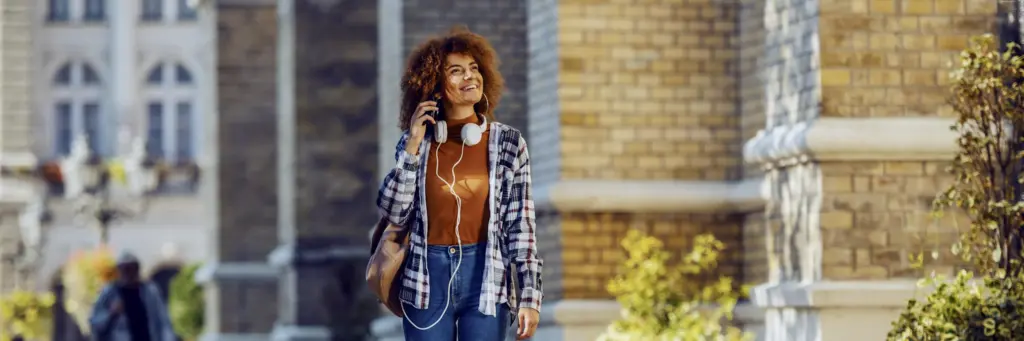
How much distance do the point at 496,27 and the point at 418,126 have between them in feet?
24.8

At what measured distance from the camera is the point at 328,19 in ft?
65.4

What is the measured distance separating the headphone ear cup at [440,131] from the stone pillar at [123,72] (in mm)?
45799

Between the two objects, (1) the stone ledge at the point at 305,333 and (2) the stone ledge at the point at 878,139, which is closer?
(2) the stone ledge at the point at 878,139

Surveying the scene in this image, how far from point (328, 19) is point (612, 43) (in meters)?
8.22

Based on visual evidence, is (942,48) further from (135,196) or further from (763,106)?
(135,196)

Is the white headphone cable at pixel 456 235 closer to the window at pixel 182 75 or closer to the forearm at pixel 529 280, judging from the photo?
the forearm at pixel 529 280

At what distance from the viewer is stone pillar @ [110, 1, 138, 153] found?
5216 centimetres

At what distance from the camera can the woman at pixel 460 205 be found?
23.3 ft

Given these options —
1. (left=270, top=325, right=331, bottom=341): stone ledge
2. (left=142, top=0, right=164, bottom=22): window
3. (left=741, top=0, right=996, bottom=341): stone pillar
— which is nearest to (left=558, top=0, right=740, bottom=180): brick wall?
(left=741, top=0, right=996, bottom=341): stone pillar

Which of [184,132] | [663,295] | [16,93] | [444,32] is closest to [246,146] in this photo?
[444,32]

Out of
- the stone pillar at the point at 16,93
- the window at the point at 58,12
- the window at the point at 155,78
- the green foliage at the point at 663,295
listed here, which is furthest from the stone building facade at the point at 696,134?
the window at the point at 155,78

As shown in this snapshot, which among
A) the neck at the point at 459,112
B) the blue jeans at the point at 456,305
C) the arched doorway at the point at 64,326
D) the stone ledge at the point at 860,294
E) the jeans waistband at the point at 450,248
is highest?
the neck at the point at 459,112

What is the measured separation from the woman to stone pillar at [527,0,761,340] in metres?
4.61

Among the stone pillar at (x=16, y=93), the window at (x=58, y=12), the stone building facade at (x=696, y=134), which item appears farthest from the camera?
the window at (x=58, y=12)
